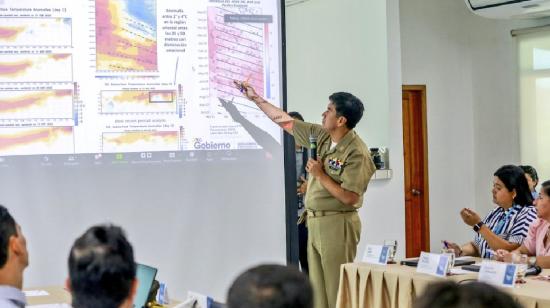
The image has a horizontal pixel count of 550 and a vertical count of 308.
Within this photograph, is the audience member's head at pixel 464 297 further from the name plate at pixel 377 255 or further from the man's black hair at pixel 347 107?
the man's black hair at pixel 347 107

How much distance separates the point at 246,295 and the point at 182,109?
306cm

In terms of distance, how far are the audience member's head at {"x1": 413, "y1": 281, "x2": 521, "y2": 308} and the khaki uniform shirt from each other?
3.24 metres

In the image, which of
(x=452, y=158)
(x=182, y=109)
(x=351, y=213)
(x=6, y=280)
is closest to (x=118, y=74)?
(x=182, y=109)

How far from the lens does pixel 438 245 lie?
8.04 meters

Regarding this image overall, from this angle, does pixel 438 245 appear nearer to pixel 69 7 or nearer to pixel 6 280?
pixel 69 7

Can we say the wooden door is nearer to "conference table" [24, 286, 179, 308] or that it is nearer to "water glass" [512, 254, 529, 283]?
"water glass" [512, 254, 529, 283]

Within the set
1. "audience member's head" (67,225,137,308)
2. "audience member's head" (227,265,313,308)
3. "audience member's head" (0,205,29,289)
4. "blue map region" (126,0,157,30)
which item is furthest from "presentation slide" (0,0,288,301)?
"audience member's head" (227,265,313,308)

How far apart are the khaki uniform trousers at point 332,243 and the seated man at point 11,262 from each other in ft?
8.70

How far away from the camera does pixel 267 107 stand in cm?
458

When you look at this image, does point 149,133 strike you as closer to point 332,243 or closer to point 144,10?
point 144,10

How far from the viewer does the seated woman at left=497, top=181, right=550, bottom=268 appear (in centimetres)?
393

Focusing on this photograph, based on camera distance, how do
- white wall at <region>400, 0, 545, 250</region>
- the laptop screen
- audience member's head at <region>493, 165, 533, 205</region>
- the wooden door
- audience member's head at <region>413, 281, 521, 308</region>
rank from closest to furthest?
1. audience member's head at <region>413, 281, 521, 308</region>
2. the laptop screen
3. audience member's head at <region>493, 165, 533, 205</region>
4. white wall at <region>400, 0, 545, 250</region>
5. the wooden door

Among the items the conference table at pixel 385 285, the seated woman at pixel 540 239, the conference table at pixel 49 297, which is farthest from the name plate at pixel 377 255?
the conference table at pixel 49 297

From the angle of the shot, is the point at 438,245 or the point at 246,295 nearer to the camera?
the point at 246,295
